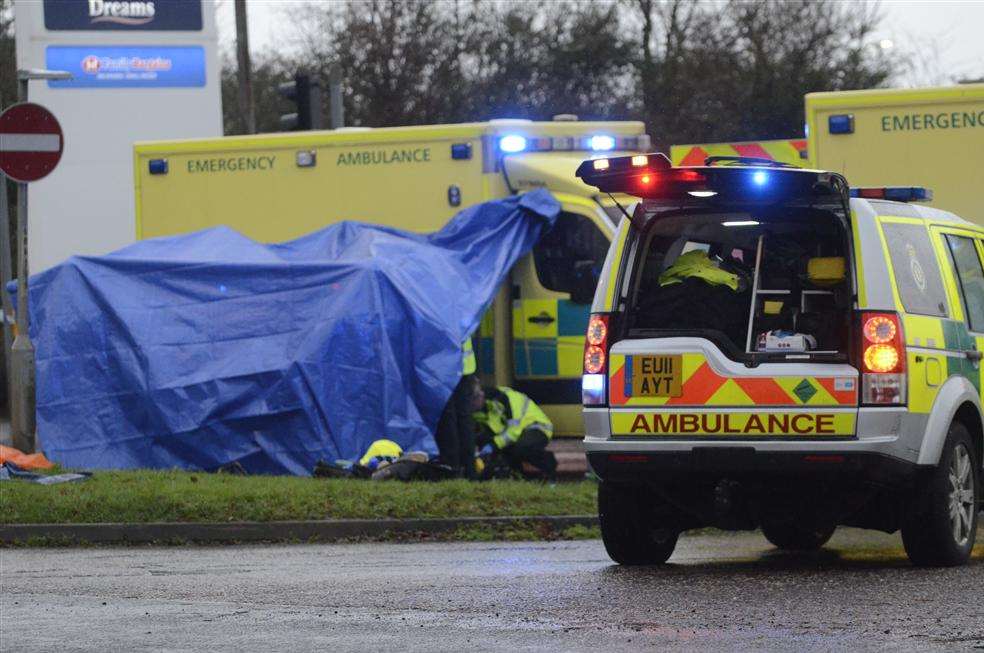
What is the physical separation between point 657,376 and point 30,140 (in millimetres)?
7358

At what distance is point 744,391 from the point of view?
869cm

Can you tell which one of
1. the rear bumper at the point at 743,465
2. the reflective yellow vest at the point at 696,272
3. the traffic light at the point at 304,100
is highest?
the traffic light at the point at 304,100

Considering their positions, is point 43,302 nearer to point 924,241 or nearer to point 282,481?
point 282,481

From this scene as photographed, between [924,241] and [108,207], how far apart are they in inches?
876

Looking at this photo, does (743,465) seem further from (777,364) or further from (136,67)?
(136,67)

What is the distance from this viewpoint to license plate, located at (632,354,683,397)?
884 centimetres

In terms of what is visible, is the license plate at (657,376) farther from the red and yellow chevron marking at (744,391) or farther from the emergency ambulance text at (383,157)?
the emergency ambulance text at (383,157)

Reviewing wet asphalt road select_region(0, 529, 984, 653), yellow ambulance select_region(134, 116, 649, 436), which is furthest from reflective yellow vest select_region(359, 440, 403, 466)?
wet asphalt road select_region(0, 529, 984, 653)

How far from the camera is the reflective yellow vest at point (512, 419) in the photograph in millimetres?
15195

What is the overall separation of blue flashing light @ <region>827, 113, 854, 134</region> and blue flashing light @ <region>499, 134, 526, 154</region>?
324cm

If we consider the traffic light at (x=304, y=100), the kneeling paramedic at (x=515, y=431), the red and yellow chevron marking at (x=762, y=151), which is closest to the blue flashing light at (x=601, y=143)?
the red and yellow chevron marking at (x=762, y=151)

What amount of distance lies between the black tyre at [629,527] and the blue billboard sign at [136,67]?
2193cm

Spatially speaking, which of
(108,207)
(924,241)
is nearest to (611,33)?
(108,207)

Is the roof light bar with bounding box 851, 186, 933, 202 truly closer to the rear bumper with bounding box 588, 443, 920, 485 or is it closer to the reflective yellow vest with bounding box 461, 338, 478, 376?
the rear bumper with bounding box 588, 443, 920, 485
